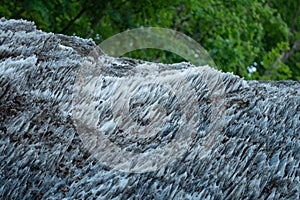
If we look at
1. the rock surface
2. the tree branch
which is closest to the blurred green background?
the tree branch

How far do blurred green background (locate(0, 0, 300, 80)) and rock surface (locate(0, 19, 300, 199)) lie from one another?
19.1 ft

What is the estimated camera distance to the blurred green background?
9969 mm

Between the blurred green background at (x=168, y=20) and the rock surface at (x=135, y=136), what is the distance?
229 inches

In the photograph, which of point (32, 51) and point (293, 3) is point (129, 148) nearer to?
point (32, 51)

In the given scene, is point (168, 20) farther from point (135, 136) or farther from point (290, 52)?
point (135, 136)

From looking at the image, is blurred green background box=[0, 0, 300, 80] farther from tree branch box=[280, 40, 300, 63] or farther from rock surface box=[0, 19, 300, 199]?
rock surface box=[0, 19, 300, 199]

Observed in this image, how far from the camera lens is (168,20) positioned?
461 inches

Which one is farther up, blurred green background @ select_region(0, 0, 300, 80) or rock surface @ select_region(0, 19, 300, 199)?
blurred green background @ select_region(0, 0, 300, 80)

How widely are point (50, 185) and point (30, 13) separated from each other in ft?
25.4

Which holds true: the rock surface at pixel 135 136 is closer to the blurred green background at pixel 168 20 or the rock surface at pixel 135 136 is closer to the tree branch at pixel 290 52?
the blurred green background at pixel 168 20

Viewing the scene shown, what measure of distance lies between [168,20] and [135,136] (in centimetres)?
903

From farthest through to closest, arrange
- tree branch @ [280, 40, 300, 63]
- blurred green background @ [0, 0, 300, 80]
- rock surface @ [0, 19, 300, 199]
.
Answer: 1. tree branch @ [280, 40, 300, 63]
2. blurred green background @ [0, 0, 300, 80]
3. rock surface @ [0, 19, 300, 199]

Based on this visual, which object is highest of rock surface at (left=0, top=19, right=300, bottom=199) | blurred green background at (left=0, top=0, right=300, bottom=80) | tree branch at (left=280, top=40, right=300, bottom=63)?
tree branch at (left=280, top=40, right=300, bottom=63)

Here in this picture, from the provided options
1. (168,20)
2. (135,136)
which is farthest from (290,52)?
(135,136)
